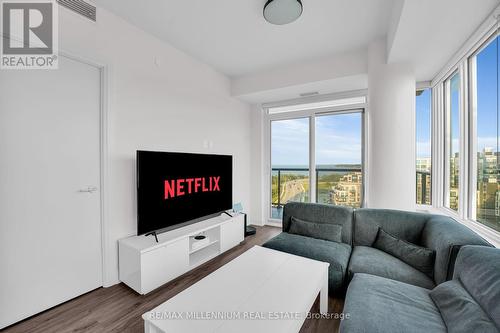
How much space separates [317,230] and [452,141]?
2103mm

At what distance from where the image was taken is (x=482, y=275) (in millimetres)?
1147

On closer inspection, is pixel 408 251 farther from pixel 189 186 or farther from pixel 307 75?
pixel 307 75

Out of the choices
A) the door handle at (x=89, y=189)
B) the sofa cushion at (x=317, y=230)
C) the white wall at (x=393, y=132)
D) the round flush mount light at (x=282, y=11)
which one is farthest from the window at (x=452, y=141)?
the door handle at (x=89, y=189)

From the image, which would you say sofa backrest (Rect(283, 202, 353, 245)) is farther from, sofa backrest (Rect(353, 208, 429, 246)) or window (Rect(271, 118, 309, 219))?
window (Rect(271, 118, 309, 219))

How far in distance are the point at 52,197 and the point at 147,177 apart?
0.74 metres

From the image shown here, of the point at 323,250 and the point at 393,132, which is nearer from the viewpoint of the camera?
the point at 323,250

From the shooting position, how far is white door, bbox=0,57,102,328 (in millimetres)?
1634

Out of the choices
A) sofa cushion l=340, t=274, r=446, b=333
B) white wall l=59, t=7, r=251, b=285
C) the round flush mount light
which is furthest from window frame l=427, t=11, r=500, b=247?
white wall l=59, t=7, r=251, b=285

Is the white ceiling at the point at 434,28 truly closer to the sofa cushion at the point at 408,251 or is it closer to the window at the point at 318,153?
the window at the point at 318,153

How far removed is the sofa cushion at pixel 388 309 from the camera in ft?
3.67

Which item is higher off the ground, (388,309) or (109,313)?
(388,309)

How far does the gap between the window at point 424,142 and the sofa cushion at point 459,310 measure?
246 cm

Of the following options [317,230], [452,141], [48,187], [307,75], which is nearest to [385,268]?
[317,230]

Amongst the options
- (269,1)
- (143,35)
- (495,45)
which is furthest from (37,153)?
(495,45)
